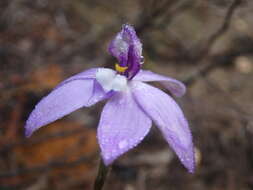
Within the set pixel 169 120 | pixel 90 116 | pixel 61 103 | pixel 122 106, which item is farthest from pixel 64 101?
pixel 90 116

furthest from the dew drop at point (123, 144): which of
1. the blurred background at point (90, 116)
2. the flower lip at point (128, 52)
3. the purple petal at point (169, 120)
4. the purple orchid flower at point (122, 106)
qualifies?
the blurred background at point (90, 116)

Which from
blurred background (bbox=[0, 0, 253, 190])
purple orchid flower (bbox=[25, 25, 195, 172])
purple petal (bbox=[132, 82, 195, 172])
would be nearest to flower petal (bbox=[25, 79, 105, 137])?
purple orchid flower (bbox=[25, 25, 195, 172])

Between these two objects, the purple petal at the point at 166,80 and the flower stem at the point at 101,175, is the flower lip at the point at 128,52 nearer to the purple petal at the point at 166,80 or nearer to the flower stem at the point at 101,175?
the purple petal at the point at 166,80

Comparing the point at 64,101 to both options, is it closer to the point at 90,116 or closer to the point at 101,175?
the point at 101,175

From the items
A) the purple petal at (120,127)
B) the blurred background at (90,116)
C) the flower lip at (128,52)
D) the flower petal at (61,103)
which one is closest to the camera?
the purple petal at (120,127)

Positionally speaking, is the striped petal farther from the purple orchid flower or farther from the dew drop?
the dew drop

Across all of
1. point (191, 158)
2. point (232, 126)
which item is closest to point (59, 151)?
point (232, 126)
